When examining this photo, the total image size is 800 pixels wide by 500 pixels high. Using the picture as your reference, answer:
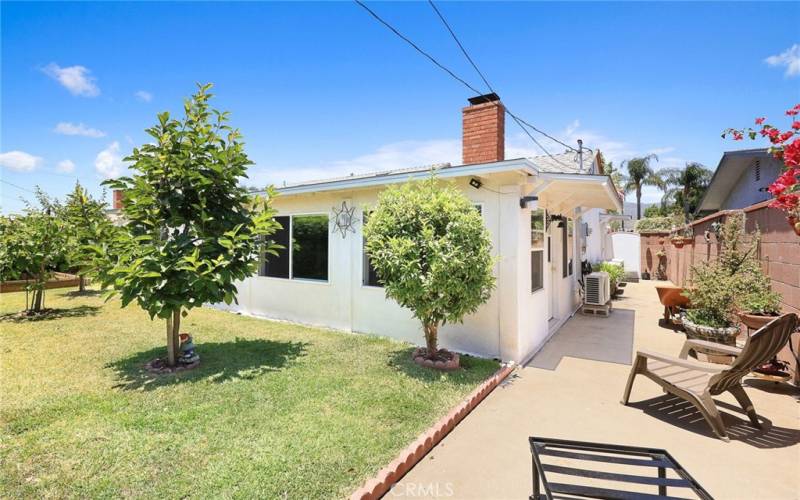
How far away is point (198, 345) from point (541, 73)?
986 centimetres

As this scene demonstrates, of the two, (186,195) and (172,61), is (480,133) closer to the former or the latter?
(186,195)

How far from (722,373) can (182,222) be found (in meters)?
6.84

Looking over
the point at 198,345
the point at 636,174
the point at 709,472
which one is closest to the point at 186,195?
the point at 198,345

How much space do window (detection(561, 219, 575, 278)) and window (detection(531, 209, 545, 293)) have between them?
2.34 meters

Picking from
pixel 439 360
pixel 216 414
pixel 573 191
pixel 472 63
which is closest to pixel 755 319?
pixel 573 191

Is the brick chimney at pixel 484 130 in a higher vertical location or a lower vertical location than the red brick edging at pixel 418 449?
higher

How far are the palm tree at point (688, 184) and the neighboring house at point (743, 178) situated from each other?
770 inches

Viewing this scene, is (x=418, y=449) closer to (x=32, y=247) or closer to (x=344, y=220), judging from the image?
(x=344, y=220)

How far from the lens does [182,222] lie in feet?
17.0

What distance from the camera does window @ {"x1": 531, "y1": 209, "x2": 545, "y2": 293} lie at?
6445 mm

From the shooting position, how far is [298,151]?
12.1m

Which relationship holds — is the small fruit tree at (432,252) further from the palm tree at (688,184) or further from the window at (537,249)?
the palm tree at (688,184)

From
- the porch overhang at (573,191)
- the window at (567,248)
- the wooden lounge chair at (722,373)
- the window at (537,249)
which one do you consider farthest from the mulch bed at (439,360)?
the window at (567,248)

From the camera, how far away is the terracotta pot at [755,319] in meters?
4.84
